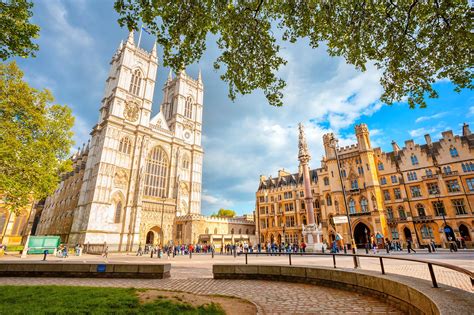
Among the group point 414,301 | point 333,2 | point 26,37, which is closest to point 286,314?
point 414,301

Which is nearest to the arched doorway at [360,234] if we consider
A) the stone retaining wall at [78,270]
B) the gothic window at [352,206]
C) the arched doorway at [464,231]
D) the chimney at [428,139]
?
the gothic window at [352,206]

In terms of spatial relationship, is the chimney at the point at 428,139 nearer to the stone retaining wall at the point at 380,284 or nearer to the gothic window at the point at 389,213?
the gothic window at the point at 389,213

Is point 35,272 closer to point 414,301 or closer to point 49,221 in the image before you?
point 414,301

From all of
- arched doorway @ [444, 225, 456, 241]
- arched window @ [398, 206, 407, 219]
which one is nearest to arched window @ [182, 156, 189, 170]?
arched window @ [398, 206, 407, 219]

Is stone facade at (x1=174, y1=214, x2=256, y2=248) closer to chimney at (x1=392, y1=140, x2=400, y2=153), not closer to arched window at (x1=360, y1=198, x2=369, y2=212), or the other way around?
arched window at (x1=360, y1=198, x2=369, y2=212)

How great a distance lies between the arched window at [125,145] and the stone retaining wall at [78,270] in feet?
109

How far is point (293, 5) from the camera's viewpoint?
26.0 ft

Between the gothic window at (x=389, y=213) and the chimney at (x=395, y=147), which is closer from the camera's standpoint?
the gothic window at (x=389, y=213)

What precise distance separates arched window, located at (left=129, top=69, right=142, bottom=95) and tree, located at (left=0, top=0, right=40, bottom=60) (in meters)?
39.2

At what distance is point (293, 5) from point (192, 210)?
43728mm

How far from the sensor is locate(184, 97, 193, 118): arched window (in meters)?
56.4

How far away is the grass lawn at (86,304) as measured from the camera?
13.8 feet

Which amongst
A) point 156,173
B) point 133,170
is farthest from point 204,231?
point 133,170

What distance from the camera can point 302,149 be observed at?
30203 millimetres
